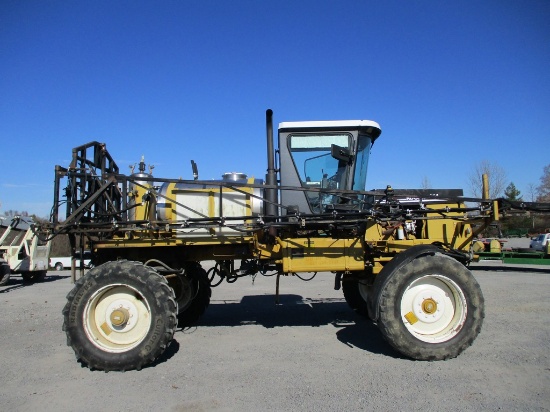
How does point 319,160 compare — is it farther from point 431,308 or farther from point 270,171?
point 431,308

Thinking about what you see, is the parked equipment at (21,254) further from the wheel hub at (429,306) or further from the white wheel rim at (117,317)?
the wheel hub at (429,306)

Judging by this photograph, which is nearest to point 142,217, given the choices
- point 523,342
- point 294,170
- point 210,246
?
point 210,246

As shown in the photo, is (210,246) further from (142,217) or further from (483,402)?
(483,402)

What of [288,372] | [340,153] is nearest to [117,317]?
[288,372]

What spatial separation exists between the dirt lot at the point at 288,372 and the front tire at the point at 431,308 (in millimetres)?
207

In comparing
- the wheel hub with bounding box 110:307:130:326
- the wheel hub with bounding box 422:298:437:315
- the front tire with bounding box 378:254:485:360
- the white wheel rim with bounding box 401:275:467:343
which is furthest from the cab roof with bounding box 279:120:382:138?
the wheel hub with bounding box 110:307:130:326

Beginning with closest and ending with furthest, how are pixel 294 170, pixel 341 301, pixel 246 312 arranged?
pixel 294 170 < pixel 246 312 < pixel 341 301

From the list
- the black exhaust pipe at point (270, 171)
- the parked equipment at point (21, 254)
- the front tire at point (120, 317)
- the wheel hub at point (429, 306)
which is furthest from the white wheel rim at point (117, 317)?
the parked equipment at point (21, 254)

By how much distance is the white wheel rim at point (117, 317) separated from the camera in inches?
201

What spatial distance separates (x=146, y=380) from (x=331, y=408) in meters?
2.03

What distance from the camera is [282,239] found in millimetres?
5934

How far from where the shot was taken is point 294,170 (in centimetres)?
614

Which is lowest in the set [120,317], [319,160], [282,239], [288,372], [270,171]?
[288,372]

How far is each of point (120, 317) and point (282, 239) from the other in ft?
7.40
